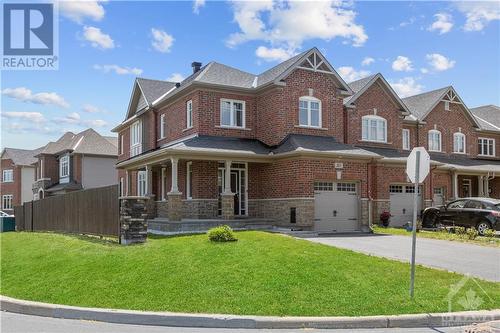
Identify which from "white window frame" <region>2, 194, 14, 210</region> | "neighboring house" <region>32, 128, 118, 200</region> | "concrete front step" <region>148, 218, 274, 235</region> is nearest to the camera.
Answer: "concrete front step" <region>148, 218, 274, 235</region>

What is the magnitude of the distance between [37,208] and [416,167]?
2207 centimetres

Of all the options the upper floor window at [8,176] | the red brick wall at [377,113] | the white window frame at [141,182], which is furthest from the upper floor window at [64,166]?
the red brick wall at [377,113]

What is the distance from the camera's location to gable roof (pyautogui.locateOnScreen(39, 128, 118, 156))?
4372 cm

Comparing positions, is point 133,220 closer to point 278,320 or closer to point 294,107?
point 278,320

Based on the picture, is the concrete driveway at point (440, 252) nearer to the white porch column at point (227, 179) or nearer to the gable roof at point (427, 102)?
the white porch column at point (227, 179)

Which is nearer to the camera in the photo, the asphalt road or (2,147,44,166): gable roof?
the asphalt road

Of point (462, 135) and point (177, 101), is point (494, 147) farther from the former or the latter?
point (177, 101)

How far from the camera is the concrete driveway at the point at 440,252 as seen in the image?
12219 millimetres

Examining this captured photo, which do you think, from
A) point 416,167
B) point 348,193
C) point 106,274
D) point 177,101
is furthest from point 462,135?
point 106,274

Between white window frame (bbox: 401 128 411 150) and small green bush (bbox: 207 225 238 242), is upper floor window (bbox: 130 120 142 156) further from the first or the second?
small green bush (bbox: 207 225 238 242)

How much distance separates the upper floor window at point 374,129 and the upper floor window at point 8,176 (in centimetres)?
4486

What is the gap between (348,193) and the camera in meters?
22.2

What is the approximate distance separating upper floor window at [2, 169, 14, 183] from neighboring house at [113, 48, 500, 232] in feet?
112

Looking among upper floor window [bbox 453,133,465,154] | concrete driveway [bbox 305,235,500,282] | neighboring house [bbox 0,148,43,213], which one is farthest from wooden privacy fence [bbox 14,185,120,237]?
neighboring house [bbox 0,148,43,213]
